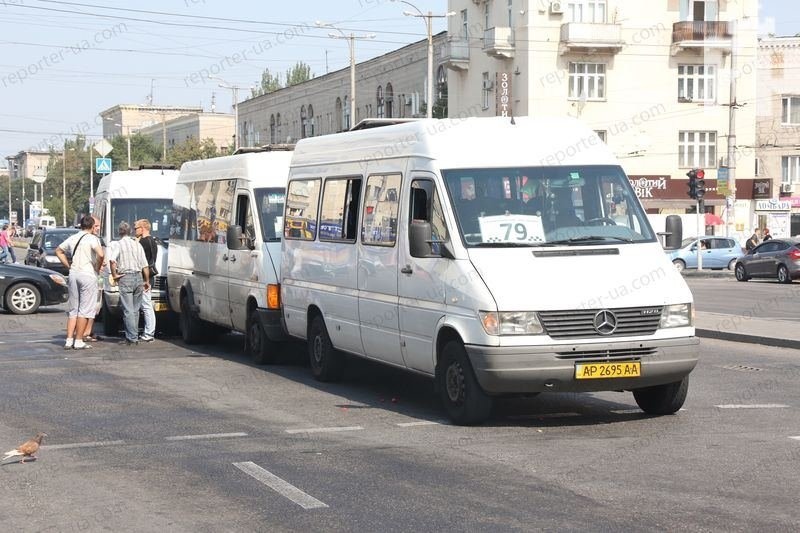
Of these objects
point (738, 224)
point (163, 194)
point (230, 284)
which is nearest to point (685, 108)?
point (738, 224)

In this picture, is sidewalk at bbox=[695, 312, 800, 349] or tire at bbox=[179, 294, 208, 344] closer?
sidewalk at bbox=[695, 312, 800, 349]

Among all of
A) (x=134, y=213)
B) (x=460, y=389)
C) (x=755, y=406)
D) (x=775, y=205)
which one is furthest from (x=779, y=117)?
(x=460, y=389)

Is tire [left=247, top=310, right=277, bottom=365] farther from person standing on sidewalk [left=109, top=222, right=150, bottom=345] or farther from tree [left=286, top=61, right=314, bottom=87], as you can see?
tree [left=286, top=61, right=314, bottom=87]

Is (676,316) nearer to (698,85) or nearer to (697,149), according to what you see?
(697,149)

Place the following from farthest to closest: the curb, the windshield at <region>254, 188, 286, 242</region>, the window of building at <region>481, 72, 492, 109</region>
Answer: the window of building at <region>481, 72, 492, 109</region>, the curb, the windshield at <region>254, 188, 286, 242</region>

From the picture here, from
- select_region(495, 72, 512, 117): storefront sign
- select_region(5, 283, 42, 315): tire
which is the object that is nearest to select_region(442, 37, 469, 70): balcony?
select_region(495, 72, 512, 117): storefront sign

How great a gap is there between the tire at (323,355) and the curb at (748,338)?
7019 millimetres

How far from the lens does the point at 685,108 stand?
205 feet

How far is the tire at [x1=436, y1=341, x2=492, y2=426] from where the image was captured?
10.4 m

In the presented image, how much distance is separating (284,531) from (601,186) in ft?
17.7

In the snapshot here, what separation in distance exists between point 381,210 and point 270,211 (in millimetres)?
3907

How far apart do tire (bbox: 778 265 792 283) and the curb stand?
20.8 m

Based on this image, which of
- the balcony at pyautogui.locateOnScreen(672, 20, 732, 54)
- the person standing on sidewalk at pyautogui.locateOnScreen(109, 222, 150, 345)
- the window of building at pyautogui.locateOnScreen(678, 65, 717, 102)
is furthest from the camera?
the window of building at pyautogui.locateOnScreen(678, 65, 717, 102)

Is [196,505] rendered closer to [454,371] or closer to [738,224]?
[454,371]
